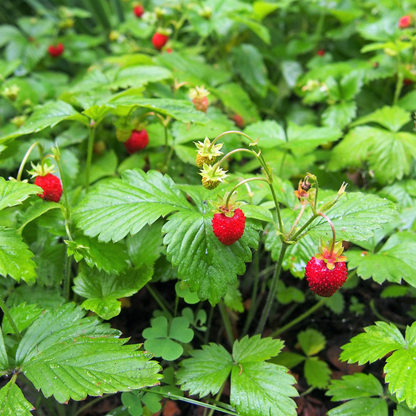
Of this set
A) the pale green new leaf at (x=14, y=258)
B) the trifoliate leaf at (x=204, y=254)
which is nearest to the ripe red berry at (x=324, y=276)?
the trifoliate leaf at (x=204, y=254)

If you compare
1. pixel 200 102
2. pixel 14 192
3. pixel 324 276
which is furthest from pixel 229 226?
pixel 200 102

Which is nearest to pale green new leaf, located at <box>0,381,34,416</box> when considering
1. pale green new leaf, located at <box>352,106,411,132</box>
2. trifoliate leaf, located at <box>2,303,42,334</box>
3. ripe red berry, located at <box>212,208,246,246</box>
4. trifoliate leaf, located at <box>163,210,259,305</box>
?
trifoliate leaf, located at <box>2,303,42,334</box>

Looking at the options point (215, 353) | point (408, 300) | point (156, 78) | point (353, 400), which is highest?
point (156, 78)

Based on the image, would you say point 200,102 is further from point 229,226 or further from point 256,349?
point 256,349

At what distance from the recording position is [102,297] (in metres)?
1.17

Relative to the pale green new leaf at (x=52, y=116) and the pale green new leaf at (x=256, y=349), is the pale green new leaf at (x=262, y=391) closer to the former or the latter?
the pale green new leaf at (x=256, y=349)

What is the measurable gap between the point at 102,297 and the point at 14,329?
9.9 inches

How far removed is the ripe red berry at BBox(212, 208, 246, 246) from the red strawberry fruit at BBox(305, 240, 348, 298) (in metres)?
0.21

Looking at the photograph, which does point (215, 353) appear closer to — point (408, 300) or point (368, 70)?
point (408, 300)

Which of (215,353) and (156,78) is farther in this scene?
(156,78)

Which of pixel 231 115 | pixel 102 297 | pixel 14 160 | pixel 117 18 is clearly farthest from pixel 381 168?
pixel 117 18

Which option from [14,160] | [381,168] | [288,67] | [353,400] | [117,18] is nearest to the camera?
[353,400]

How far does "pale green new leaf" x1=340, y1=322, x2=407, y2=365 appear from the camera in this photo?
3.33ft

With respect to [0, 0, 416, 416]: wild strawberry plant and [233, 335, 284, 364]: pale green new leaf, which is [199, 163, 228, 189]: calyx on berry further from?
[233, 335, 284, 364]: pale green new leaf
